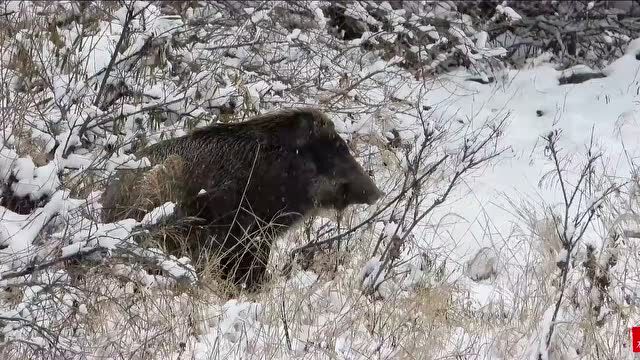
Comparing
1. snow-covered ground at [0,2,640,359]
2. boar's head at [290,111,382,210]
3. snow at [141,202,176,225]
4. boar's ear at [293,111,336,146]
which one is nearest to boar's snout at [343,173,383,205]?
boar's head at [290,111,382,210]

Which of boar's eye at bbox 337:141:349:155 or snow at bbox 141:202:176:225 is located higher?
snow at bbox 141:202:176:225

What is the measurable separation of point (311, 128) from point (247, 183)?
525 mm

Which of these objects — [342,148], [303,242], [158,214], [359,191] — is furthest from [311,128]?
[158,214]

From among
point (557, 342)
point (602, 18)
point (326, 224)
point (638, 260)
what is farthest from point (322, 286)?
point (602, 18)

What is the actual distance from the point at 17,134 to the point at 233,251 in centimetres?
124

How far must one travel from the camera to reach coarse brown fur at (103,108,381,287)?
477 centimetres

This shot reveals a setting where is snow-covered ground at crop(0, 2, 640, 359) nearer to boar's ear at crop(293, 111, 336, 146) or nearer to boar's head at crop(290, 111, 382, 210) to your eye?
boar's head at crop(290, 111, 382, 210)

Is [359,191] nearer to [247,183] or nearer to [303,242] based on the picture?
[303,242]

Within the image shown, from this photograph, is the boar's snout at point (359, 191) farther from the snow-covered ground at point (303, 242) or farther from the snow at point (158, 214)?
the snow at point (158, 214)

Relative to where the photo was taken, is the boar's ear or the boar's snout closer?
the boar's ear

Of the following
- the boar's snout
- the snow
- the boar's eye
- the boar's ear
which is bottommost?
the boar's snout

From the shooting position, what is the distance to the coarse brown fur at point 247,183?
188 inches

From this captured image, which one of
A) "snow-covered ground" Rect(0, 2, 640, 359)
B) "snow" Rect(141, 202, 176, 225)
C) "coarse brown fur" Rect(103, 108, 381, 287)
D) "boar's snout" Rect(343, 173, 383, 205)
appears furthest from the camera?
"boar's snout" Rect(343, 173, 383, 205)

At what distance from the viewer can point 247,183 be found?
194 inches
